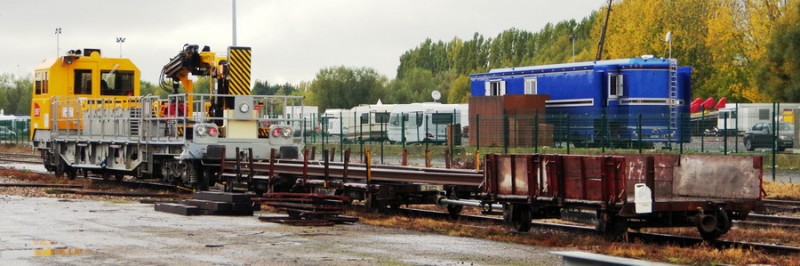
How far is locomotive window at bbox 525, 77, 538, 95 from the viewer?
46562 millimetres

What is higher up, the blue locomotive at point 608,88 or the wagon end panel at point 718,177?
the blue locomotive at point 608,88

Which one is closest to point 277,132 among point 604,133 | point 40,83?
point 40,83

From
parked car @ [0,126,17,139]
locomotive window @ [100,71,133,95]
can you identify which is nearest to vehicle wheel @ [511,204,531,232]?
locomotive window @ [100,71,133,95]

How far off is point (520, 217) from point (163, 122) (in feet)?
38.9

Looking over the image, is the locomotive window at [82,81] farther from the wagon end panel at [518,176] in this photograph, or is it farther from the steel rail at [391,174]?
the wagon end panel at [518,176]

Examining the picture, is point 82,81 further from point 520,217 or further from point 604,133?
point 520,217

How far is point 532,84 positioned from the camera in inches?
1837

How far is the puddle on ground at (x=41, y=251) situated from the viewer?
1439 centimetres

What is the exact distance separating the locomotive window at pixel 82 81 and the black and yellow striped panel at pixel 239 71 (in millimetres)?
7894

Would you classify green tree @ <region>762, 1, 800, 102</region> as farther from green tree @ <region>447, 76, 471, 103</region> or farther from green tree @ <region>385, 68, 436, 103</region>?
green tree @ <region>385, 68, 436, 103</region>

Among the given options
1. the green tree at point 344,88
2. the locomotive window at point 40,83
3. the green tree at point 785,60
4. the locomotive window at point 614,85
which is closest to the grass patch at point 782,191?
the locomotive window at point 614,85

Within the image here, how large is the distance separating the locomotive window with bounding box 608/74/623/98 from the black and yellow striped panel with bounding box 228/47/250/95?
63.0 ft

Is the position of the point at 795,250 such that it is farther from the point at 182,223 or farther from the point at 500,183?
the point at 182,223

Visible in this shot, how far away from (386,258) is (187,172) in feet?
42.0
